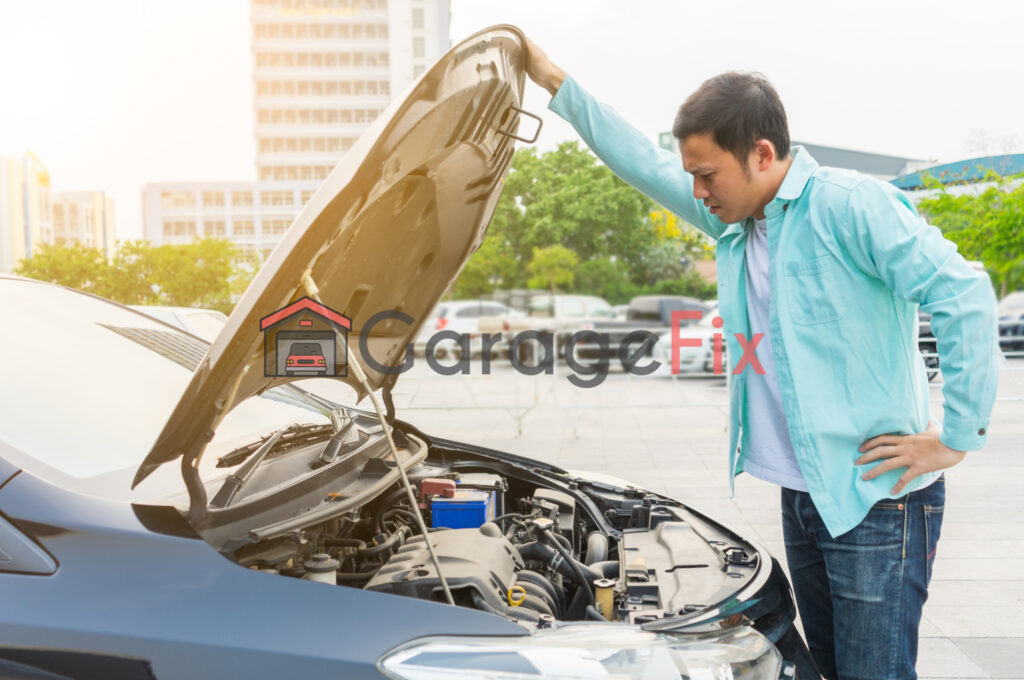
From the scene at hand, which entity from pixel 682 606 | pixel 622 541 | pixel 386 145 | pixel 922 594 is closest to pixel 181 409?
pixel 386 145

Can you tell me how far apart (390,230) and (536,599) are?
99 cm

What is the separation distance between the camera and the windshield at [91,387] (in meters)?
1.84

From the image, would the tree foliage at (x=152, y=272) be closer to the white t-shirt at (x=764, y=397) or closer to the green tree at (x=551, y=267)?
the green tree at (x=551, y=267)

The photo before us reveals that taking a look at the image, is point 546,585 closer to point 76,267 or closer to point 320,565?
point 320,565

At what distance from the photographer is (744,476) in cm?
652

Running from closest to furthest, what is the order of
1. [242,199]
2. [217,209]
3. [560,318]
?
[560,318] < [242,199] < [217,209]

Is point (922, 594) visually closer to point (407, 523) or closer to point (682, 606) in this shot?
point (682, 606)

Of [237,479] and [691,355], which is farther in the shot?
[691,355]

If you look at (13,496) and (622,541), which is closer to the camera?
(13,496)

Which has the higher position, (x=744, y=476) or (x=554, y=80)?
(x=554, y=80)

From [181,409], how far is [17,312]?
1096 millimetres

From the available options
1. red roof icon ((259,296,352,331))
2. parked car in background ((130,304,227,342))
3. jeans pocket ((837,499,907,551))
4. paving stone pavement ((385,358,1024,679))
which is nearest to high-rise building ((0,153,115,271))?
paving stone pavement ((385,358,1024,679))

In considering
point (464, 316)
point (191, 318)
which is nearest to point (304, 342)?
point (191, 318)

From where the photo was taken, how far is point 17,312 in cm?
225
